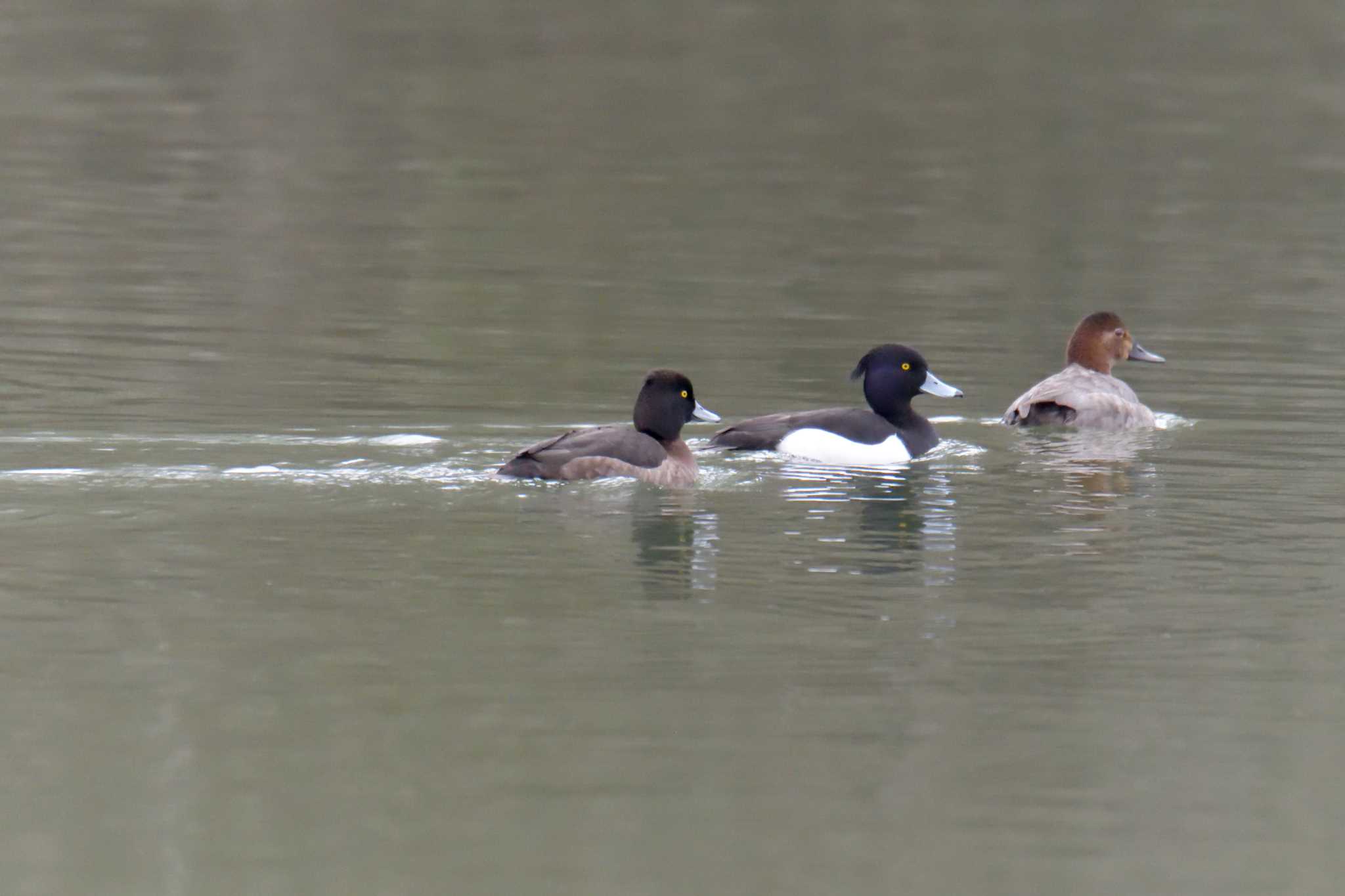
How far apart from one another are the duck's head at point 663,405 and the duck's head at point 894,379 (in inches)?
73.9

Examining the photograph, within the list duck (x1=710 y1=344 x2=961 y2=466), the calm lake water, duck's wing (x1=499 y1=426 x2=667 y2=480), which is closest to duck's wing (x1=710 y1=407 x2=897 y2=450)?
duck (x1=710 y1=344 x2=961 y2=466)

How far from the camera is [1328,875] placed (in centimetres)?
664

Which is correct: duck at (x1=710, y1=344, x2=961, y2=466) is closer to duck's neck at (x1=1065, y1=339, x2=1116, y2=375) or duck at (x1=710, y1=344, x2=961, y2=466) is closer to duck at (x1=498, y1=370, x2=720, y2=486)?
duck at (x1=498, y1=370, x2=720, y2=486)

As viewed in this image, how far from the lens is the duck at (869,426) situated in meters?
13.6

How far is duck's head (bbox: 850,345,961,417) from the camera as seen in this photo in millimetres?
14461

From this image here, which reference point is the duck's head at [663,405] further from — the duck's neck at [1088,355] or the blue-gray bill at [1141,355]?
the blue-gray bill at [1141,355]

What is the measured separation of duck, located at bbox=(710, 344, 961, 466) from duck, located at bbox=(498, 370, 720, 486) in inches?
31.1

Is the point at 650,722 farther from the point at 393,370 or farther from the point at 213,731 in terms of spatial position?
the point at 393,370

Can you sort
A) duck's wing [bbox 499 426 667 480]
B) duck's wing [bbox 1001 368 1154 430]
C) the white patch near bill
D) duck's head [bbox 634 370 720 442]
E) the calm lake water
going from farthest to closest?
duck's wing [bbox 1001 368 1154 430] < the white patch near bill < duck's head [bbox 634 370 720 442] < duck's wing [bbox 499 426 667 480] < the calm lake water

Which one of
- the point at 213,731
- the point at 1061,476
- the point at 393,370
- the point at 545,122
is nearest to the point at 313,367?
the point at 393,370

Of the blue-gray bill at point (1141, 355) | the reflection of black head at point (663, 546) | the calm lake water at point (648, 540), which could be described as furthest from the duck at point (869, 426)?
the blue-gray bill at point (1141, 355)

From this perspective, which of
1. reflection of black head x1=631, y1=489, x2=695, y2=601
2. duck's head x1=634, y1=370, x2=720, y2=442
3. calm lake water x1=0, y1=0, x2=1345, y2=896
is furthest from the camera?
duck's head x1=634, y1=370, x2=720, y2=442

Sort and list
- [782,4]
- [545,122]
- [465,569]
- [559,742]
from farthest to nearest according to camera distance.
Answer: [782,4]
[545,122]
[465,569]
[559,742]

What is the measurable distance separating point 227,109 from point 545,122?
5.15 meters
